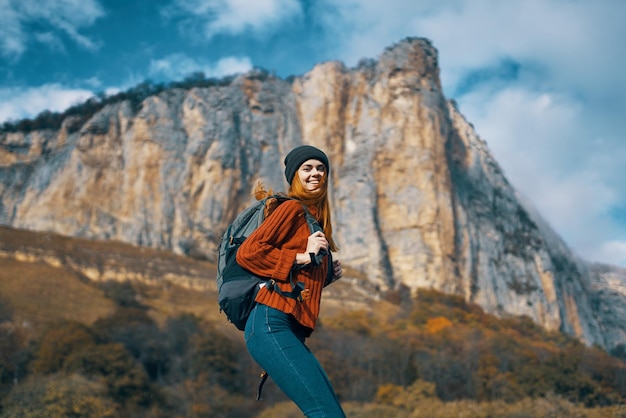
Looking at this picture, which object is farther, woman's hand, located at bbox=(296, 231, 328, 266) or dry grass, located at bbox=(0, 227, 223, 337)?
dry grass, located at bbox=(0, 227, 223, 337)

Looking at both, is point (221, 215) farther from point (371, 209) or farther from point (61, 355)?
point (61, 355)

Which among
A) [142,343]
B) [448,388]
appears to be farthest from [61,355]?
[448,388]

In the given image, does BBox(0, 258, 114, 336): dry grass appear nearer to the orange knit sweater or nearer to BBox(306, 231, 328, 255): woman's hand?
the orange knit sweater

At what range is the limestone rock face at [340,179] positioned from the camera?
223 ft

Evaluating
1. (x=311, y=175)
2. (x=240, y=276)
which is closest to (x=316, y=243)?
(x=240, y=276)

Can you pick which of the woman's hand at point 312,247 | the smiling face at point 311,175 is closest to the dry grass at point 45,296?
the smiling face at point 311,175

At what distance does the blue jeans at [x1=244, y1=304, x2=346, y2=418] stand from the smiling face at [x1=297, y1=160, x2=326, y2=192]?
2.23ft

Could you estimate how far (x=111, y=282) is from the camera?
48.2m

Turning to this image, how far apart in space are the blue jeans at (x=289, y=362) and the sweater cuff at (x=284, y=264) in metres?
0.14

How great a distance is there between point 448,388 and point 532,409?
1579 centimetres

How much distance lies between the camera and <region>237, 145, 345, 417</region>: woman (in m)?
2.63

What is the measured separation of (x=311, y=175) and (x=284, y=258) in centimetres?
54

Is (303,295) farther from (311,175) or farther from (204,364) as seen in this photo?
(204,364)

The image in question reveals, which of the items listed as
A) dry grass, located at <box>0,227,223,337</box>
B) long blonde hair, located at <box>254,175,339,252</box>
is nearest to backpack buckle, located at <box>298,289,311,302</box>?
long blonde hair, located at <box>254,175,339,252</box>
